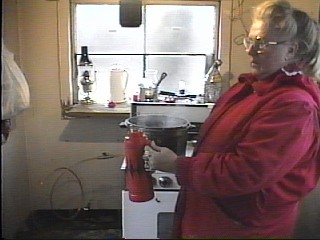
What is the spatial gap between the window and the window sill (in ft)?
0.05

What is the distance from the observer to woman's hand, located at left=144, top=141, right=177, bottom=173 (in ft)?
2.01

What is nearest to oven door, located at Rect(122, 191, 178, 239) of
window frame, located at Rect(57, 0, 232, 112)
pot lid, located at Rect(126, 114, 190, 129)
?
pot lid, located at Rect(126, 114, 190, 129)

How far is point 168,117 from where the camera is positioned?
0.82m

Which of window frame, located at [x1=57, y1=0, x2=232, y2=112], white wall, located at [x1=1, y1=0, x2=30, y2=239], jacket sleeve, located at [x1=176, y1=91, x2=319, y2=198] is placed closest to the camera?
jacket sleeve, located at [x1=176, y1=91, x2=319, y2=198]

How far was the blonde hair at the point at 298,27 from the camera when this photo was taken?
57 centimetres

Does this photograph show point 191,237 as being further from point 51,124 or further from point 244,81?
point 51,124

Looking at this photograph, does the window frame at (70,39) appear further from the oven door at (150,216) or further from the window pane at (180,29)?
the oven door at (150,216)

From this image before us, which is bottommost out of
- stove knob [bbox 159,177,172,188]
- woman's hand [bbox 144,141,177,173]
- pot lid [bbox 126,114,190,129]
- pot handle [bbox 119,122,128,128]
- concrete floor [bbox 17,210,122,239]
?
concrete floor [bbox 17,210,122,239]

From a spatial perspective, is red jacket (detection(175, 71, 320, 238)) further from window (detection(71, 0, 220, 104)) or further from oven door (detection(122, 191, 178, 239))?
window (detection(71, 0, 220, 104))

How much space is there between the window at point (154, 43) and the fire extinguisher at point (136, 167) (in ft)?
0.46

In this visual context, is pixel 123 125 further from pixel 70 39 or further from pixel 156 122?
pixel 70 39

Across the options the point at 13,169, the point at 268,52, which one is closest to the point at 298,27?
the point at 268,52

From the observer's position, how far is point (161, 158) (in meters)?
0.63

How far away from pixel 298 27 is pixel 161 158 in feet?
0.84
